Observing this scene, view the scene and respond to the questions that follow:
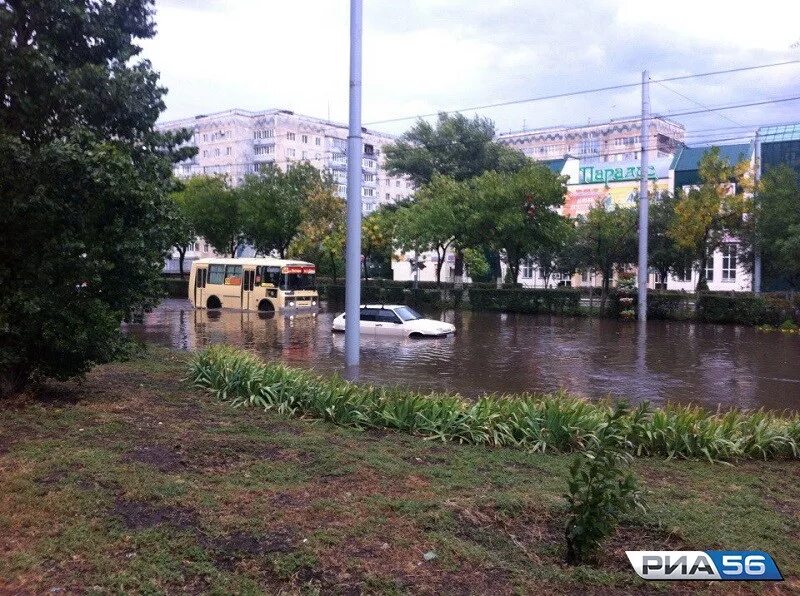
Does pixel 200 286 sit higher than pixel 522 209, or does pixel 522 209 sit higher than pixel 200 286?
pixel 522 209

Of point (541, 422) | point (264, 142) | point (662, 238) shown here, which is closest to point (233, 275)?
point (662, 238)

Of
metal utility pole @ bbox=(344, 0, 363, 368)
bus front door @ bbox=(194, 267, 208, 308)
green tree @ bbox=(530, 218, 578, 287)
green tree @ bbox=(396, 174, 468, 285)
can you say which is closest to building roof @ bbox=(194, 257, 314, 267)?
bus front door @ bbox=(194, 267, 208, 308)

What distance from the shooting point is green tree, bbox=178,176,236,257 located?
2153 inches

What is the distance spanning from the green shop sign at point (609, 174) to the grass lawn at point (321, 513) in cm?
5646

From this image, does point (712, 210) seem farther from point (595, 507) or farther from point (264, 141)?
point (264, 141)

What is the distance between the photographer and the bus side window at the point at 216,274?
38.0m

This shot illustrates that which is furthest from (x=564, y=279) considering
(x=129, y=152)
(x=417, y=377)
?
(x=129, y=152)

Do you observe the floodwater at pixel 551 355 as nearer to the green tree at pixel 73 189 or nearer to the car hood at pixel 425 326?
the car hood at pixel 425 326

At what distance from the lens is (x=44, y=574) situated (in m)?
4.57

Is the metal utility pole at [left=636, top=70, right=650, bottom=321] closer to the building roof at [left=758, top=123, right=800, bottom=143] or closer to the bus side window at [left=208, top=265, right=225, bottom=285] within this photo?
the bus side window at [left=208, top=265, right=225, bottom=285]

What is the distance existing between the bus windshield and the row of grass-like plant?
26.1m

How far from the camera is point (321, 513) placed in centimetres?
557

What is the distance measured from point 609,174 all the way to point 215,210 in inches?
1253

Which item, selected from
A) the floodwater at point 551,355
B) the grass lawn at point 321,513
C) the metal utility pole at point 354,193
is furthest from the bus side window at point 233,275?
the grass lawn at point 321,513
